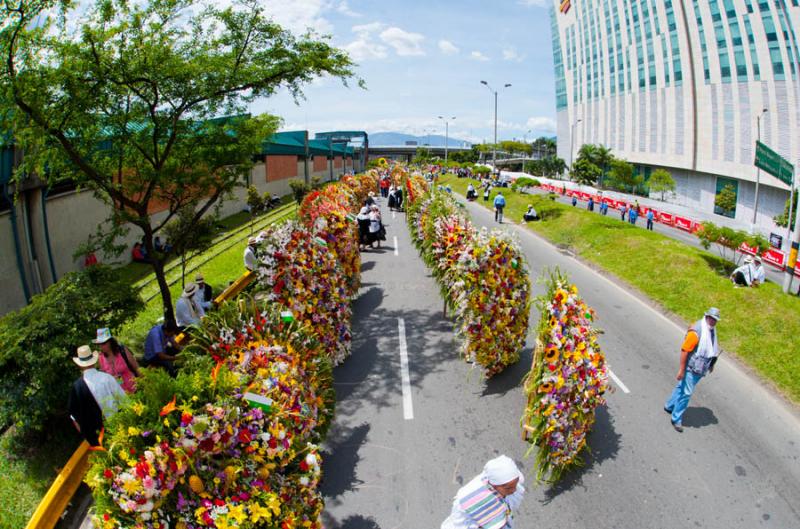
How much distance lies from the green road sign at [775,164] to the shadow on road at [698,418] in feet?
37.6

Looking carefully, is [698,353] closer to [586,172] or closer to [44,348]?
[44,348]

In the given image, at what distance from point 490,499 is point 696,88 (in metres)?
60.3

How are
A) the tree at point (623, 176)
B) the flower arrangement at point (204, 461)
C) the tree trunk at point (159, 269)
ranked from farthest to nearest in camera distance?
the tree at point (623, 176), the tree trunk at point (159, 269), the flower arrangement at point (204, 461)

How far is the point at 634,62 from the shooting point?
200ft

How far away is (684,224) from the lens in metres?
31.6

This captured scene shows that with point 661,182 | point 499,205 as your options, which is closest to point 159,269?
point 499,205

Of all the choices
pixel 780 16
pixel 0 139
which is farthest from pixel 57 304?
pixel 780 16

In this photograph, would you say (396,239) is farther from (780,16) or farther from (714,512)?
(780,16)

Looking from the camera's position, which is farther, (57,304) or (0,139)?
(0,139)

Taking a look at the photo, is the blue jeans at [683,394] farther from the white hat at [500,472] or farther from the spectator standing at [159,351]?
the spectator standing at [159,351]

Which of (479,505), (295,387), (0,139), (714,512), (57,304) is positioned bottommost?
(714,512)

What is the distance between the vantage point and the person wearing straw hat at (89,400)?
515 cm

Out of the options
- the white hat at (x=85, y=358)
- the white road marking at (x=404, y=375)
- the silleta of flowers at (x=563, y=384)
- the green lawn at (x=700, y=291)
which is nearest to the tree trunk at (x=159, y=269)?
the white hat at (x=85, y=358)

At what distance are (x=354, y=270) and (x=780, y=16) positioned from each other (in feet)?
164
